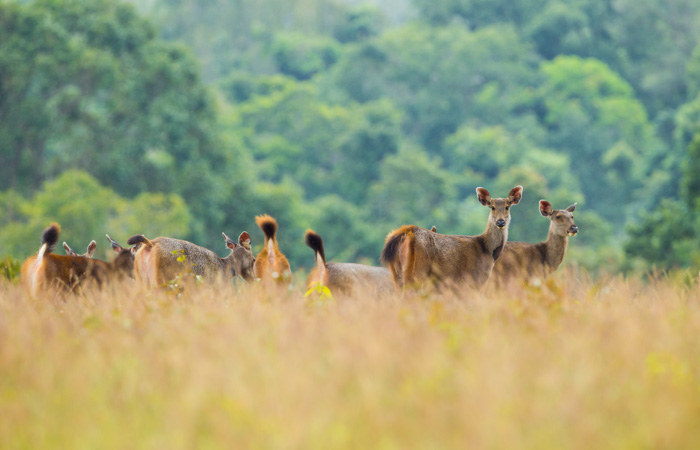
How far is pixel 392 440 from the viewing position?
524 cm

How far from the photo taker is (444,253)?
10414 millimetres

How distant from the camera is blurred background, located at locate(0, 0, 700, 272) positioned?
1687 inches

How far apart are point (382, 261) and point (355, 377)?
4.21 metres

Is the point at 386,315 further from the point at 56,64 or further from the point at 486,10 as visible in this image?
the point at 486,10

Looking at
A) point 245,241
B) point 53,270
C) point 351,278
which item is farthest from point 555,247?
point 53,270

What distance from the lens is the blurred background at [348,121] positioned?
42844 mm

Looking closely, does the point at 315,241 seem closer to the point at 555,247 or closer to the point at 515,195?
the point at 515,195

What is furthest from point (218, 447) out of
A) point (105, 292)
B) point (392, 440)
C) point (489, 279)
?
point (489, 279)

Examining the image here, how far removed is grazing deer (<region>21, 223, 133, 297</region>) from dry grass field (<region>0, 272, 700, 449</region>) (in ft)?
8.24

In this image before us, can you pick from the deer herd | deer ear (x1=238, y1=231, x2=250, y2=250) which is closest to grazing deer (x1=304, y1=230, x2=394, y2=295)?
the deer herd

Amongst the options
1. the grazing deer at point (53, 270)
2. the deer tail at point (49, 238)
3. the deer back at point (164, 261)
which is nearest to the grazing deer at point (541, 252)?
→ the deer back at point (164, 261)

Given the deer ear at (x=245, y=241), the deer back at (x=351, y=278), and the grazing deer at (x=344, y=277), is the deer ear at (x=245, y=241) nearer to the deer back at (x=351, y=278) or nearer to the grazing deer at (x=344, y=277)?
the grazing deer at (x=344, y=277)

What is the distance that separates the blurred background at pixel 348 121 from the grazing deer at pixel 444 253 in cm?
2098

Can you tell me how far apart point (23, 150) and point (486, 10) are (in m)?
54.2
